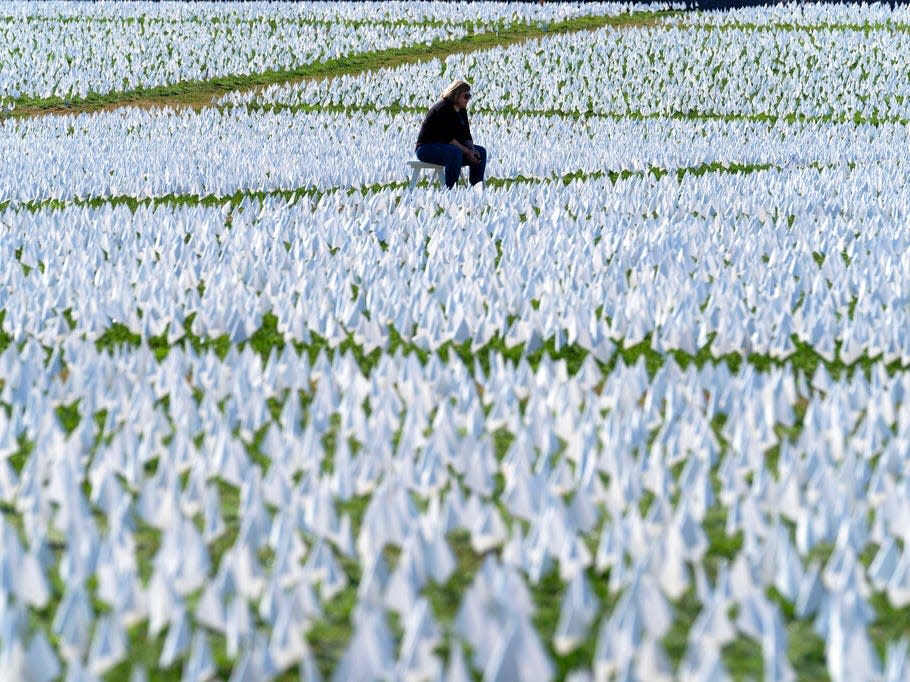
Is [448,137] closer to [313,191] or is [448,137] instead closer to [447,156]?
[447,156]

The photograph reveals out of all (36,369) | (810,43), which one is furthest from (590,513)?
(810,43)

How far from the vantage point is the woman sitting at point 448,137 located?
11883 mm

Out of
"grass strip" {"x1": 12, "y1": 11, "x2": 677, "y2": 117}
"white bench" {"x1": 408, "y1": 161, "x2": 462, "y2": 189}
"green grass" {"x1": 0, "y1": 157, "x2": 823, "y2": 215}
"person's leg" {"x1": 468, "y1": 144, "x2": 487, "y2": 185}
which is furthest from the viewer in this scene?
"grass strip" {"x1": 12, "y1": 11, "x2": 677, "y2": 117}

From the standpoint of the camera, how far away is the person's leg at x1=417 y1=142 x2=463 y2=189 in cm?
1186

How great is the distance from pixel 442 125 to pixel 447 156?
0.34 m

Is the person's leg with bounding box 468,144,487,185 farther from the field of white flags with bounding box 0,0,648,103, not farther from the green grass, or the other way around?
the field of white flags with bounding box 0,0,648,103

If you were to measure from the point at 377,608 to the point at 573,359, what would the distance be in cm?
299

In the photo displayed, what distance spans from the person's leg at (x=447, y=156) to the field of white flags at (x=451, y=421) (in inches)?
28.0

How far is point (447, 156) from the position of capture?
38.9ft

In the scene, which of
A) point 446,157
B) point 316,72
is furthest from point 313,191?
point 316,72

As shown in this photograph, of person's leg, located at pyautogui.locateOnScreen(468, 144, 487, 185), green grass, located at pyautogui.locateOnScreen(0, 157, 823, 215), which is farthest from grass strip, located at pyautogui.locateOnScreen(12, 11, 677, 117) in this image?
person's leg, located at pyautogui.locateOnScreen(468, 144, 487, 185)

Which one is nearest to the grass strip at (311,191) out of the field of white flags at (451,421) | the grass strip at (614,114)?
the field of white flags at (451,421)

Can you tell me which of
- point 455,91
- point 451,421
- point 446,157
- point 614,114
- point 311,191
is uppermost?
point 614,114

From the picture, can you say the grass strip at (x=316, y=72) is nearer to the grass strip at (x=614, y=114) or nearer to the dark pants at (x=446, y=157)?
the grass strip at (x=614, y=114)
